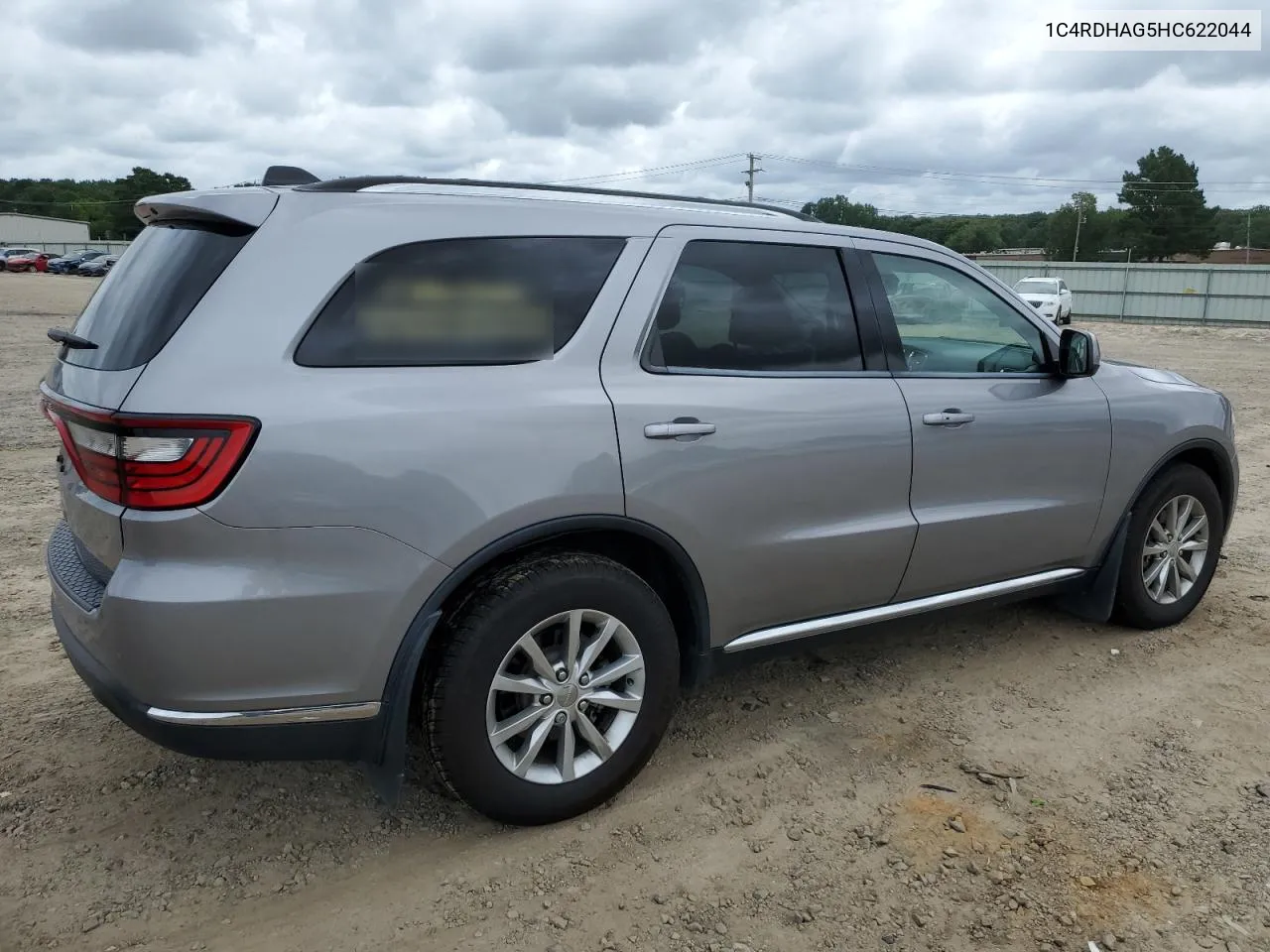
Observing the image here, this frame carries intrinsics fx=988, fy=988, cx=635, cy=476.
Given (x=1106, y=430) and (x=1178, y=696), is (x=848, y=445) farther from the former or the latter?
(x=1178, y=696)

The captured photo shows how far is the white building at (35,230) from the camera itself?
91.2 m

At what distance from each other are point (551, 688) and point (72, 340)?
167 centimetres

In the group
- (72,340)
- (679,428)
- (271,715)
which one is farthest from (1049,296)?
(271,715)

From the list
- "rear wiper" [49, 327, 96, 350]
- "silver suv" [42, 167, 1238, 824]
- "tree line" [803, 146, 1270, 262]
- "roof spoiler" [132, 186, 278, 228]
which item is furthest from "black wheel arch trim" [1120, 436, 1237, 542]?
"tree line" [803, 146, 1270, 262]

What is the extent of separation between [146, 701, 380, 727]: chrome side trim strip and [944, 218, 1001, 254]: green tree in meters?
83.5

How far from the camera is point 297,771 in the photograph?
329cm

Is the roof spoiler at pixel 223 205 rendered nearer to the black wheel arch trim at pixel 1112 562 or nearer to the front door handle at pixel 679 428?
the front door handle at pixel 679 428

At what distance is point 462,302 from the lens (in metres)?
2.74

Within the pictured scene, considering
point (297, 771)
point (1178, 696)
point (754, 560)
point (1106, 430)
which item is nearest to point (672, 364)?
point (754, 560)

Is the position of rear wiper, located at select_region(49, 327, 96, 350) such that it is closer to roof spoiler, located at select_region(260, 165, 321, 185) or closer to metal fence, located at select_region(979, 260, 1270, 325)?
roof spoiler, located at select_region(260, 165, 321, 185)

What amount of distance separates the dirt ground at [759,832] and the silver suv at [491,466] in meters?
0.31

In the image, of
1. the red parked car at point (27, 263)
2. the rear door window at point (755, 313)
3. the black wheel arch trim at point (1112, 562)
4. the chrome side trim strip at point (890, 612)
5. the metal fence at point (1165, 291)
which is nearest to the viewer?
the rear door window at point (755, 313)

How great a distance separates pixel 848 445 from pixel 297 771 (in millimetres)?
2136

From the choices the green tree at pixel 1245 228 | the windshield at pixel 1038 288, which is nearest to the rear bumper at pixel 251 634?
the windshield at pixel 1038 288
